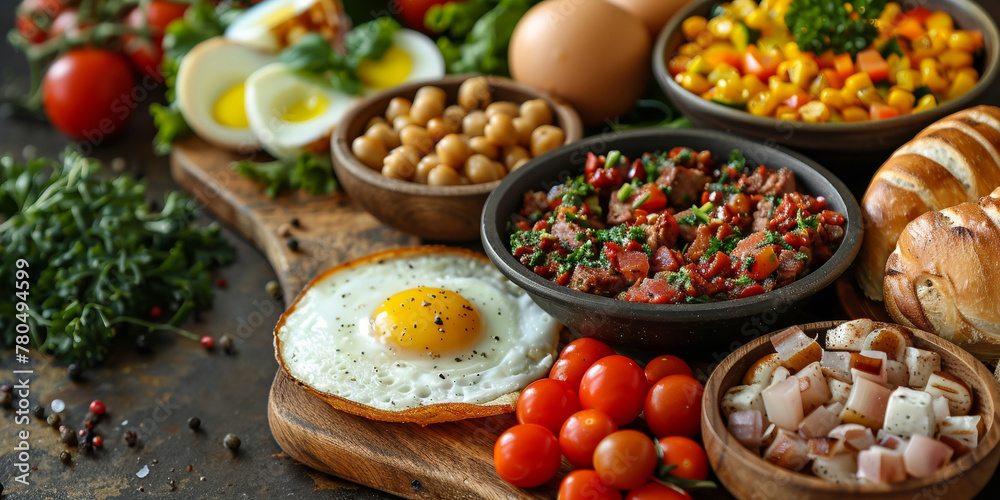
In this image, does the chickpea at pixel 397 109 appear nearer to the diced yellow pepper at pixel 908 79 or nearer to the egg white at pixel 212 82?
the egg white at pixel 212 82

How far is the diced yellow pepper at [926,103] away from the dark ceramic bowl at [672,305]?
0.61 meters

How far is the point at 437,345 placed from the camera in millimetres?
2676

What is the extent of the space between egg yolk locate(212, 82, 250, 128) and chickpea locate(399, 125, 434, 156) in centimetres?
136

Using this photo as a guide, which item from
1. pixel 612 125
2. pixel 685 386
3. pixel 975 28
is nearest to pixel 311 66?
pixel 612 125

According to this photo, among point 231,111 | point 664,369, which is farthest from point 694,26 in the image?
point 231,111

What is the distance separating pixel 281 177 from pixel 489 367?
1.87 m

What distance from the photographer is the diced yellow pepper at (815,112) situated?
3.04 m

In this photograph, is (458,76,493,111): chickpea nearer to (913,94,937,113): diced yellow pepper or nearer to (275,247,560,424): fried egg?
(275,247,560,424): fried egg

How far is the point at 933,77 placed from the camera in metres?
3.17

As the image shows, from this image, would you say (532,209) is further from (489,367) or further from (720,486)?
(720,486)

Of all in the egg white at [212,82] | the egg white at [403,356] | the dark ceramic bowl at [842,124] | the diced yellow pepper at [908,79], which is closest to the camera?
the egg white at [403,356]

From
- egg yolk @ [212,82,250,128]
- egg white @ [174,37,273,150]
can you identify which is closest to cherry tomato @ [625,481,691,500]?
egg white @ [174,37,273,150]

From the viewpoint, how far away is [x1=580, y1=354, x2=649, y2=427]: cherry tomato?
2348 mm

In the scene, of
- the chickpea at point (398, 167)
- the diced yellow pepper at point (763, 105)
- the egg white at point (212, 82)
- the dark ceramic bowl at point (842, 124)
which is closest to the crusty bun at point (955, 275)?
the dark ceramic bowl at point (842, 124)
